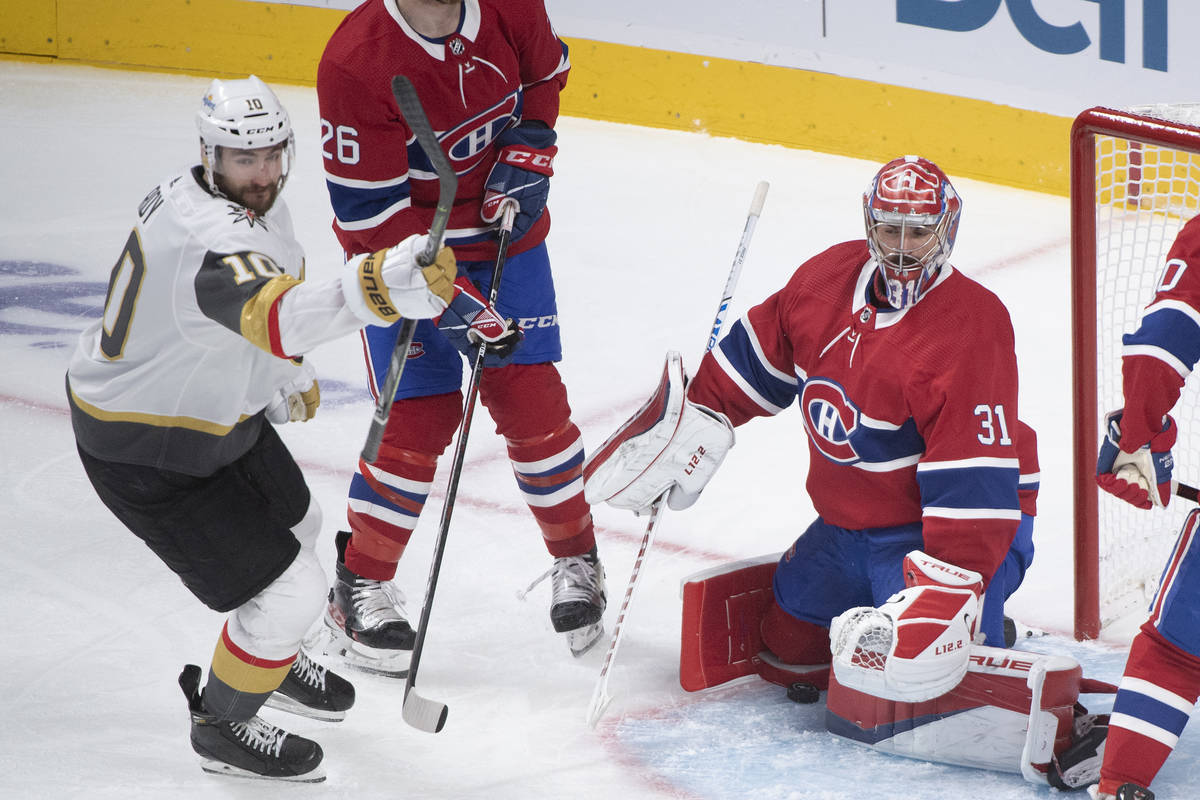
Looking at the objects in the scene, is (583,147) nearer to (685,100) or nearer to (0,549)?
(685,100)

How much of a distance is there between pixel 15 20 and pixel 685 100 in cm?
273

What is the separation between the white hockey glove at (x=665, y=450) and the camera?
8.25 feet

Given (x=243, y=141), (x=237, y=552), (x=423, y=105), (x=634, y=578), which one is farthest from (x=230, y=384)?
(x=634, y=578)

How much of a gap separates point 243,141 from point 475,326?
55cm

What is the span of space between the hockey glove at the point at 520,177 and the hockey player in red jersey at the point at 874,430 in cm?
42

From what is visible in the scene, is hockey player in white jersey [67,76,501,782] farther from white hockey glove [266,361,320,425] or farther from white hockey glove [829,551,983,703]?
white hockey glove [829,551,983,703]

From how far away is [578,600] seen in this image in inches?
109

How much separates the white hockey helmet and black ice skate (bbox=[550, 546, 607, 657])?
106 centimetres

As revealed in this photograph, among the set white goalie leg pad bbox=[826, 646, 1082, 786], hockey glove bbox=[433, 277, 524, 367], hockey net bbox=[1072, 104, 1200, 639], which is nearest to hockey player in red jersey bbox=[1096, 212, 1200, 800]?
white goalie leg pad bbox=[826, 646, 1082, 786]

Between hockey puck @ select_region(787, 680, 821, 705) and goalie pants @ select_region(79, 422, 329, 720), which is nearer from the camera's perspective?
goalie pants @ select_region(79, 422, 329, 720)

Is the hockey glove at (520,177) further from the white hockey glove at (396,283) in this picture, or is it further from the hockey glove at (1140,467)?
the hockey glove at (1140,467)

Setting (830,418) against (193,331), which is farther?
(830,418)

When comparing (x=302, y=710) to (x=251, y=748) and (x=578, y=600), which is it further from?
(x=578, y=600)

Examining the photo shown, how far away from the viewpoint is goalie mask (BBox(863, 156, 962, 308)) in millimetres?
2309
